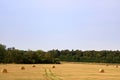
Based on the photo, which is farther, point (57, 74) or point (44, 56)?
point (44, 56)

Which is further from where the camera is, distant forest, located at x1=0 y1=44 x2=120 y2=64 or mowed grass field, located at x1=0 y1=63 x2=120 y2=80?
distant forest, located at x1=0 y1=44 x2=120 y2=64

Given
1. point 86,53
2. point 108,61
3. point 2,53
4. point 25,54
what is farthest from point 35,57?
point 86,53

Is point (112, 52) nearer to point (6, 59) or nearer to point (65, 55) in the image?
point (65, 55)

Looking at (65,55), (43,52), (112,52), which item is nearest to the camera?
(43,52)

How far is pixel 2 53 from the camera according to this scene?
119 meters

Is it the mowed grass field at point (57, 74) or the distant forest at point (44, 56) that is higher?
the distant forest at point (44, 56)

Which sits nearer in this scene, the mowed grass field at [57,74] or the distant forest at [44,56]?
the mowed grass field at [57,74]

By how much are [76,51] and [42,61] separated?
5383cm

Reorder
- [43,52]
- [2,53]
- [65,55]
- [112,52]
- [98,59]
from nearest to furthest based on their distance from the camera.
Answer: [2,53] < [43,52] < [98,59] < [112,52] < [65,55]

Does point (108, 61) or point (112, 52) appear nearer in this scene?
point (108, 61)

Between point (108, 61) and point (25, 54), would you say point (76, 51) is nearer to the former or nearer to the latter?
point (108, 61)

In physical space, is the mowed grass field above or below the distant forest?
below

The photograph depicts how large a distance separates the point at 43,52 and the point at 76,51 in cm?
4619

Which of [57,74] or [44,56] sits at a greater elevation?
[44,56]
